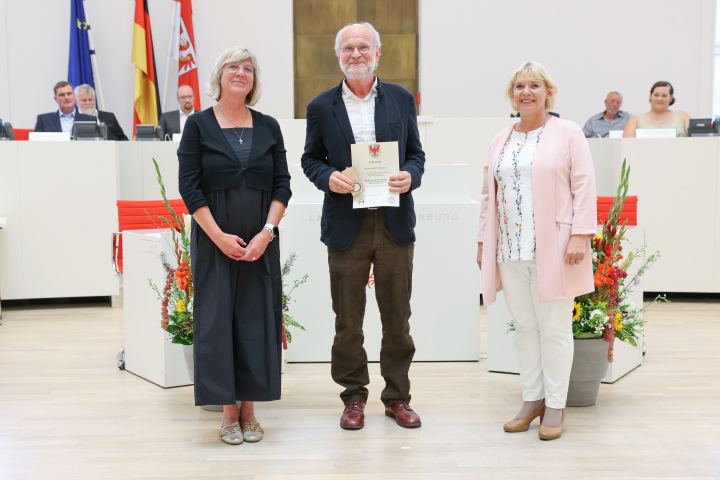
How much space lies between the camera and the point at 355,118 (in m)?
3.15

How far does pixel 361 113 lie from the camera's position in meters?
3.15

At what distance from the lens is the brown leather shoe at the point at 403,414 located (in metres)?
3.22

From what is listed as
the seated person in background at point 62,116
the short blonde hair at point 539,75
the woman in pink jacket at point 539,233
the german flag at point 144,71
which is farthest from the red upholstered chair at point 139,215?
the german flag at point 144,71

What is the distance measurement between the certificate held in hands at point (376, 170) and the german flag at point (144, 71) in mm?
6683

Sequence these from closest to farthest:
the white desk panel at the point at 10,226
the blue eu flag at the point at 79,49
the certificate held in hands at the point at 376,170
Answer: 1. the certificate held in hands at the point at 376,170
2. the white desk panel at the point at 10,226
3. the blue eu flag at the point at 79,49

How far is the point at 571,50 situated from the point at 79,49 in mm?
6182

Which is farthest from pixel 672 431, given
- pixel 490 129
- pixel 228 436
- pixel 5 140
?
pixel 5 140

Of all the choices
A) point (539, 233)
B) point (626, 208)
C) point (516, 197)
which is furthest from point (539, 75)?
point (626, 208)

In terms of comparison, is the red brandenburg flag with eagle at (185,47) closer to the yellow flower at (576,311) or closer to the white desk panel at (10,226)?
the white desk panel at (10,226)

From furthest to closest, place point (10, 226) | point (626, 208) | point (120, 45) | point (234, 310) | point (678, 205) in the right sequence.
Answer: point (120, 45)
point (678, 205)
point (10, 226)
point (626, 208)
point (234, 310)

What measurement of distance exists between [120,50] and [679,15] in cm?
719

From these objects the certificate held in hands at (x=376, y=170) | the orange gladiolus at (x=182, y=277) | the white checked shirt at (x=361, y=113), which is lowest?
the orange gladiolus at (x=182, y=277)

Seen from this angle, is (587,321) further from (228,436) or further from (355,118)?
(228,436)

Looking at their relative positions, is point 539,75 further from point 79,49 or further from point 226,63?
point 79,49
